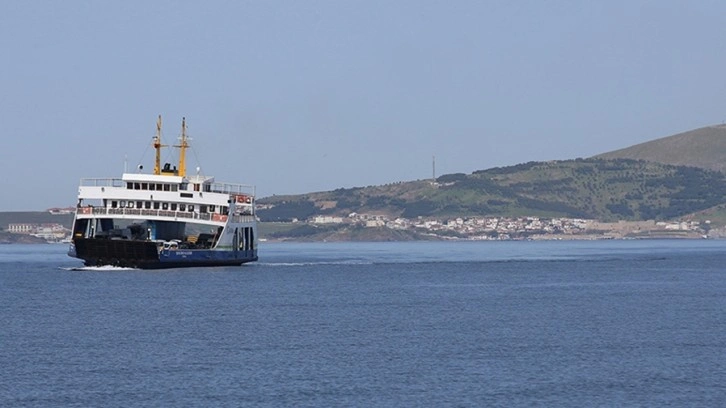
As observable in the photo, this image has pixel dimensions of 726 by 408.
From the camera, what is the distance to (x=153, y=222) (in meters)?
113

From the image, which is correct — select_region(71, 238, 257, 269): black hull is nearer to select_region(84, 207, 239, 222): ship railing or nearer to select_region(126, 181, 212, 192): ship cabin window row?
select_region(84, 207, 239, 222): ship railing

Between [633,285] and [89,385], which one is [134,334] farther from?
[633,285]

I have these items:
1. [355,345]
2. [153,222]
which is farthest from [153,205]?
[355,345]

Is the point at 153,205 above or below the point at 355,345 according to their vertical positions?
above

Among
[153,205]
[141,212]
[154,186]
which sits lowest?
[141,212]

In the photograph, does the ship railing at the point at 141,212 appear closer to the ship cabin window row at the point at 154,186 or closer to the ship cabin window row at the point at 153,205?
the ship cabin window row at the point at 153,205

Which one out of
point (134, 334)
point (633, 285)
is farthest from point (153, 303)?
point (633, 285)

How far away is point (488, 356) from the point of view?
5275cm

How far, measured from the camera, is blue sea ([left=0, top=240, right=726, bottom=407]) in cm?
4394

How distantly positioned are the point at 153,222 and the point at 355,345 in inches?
2308

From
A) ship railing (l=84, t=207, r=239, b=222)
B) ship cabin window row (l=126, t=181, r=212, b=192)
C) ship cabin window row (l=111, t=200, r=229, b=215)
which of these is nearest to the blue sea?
ship railing (l=84, t=207, r=239, b=222)

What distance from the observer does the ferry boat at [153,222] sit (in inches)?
4289

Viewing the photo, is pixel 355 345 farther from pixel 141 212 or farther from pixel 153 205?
pixel 153 205

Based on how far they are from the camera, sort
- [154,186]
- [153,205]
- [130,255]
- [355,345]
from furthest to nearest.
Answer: [154,186] < [153,205] < [130,255] < [355,345]
